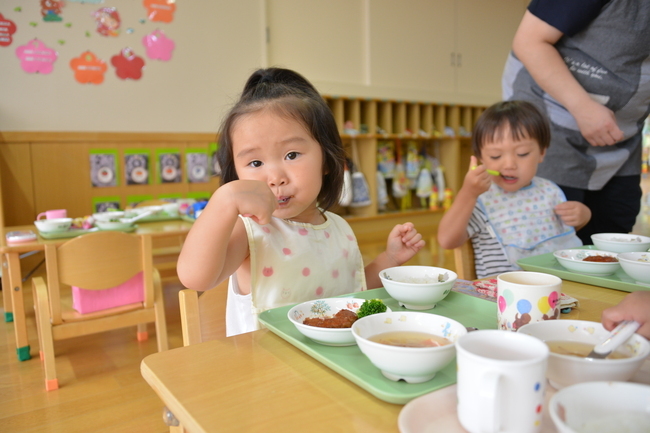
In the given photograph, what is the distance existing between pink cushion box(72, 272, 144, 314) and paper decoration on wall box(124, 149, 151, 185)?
2.09m

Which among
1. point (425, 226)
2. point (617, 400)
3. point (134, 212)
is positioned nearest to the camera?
point (617, 400)

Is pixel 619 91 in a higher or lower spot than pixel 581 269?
higher

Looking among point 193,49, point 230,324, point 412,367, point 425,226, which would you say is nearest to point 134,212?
point 230,324

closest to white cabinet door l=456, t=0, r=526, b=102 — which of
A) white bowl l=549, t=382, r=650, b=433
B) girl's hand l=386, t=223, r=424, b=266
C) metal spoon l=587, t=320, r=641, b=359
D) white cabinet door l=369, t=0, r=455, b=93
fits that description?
white cabinet door l=369, t=0, r=455, b=93

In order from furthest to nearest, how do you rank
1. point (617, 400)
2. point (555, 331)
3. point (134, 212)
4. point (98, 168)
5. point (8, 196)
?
point (98, 168) < point (8, 196) < point (134, 212) < point (555, 331) < point (617, 400)

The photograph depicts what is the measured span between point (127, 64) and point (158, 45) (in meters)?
0.32

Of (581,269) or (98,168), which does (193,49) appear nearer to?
(98,168)

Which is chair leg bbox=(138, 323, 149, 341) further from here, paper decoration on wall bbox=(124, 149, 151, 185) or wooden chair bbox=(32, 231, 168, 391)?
paper decoration on wall bbox=(124, 149, 151, 185)

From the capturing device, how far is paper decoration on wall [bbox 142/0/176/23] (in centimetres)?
401

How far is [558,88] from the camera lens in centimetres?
157

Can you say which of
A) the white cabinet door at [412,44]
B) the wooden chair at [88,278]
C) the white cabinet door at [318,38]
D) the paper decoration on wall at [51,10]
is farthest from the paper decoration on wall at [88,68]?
the white cabinet door at [412,44]

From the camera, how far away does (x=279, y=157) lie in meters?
1.04

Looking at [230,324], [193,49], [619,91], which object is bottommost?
[230,324]

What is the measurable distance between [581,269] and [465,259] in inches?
18.3
